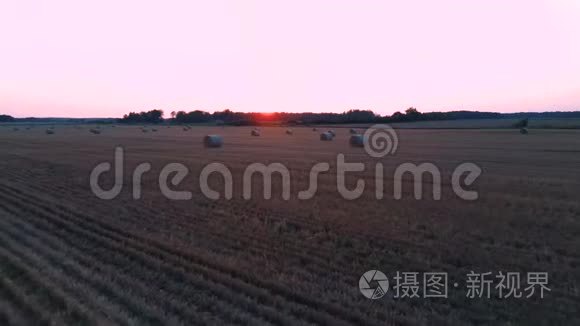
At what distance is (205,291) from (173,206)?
5994 millimetres

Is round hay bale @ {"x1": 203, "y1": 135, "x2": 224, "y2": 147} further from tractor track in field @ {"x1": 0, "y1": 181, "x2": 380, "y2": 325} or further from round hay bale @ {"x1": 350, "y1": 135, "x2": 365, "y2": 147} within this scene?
tractor track in field @ {"x1": 0, "y1": 181, "x2": 380, "y2": 325}

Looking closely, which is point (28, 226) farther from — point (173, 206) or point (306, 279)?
point (306, 279)

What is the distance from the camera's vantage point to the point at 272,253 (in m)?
8.13

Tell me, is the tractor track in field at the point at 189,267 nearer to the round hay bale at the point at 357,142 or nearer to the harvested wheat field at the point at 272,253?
the harvested wheat field at the point at 272,253

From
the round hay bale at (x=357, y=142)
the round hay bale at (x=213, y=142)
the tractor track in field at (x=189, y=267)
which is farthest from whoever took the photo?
the round hay bale at (x=213, y=142)

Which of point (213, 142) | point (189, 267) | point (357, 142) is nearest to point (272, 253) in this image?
point (189, 267)

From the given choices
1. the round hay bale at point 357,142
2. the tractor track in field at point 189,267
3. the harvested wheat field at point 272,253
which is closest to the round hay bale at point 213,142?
the round hay bale at point 357,142

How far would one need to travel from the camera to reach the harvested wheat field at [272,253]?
18.9 feet

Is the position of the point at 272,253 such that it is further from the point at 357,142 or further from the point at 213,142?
the point at 213,142

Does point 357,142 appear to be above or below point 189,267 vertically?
above

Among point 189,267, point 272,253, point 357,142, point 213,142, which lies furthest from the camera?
point 213,142

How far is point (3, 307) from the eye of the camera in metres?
5.73

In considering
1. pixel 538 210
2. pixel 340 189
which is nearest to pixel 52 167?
pixel 340 189

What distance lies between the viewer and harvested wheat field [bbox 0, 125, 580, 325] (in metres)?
5.77
